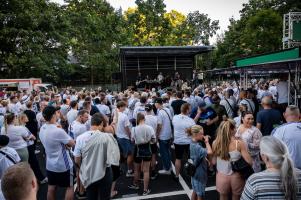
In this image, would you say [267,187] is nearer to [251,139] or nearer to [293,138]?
[293,138]

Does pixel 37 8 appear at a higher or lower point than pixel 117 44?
higher

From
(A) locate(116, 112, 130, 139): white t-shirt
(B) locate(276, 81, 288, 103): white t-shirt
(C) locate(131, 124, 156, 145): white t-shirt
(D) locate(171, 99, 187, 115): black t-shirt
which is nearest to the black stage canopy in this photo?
(B) locate(276, 81, 288, 103): white t-shirt

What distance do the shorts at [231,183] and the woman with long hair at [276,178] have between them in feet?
5.44

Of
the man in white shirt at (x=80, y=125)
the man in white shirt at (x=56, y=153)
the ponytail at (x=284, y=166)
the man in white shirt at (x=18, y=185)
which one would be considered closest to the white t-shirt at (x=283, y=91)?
the man in white shirt at (x=80, y=125)

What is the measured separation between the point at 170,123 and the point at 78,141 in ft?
9.35

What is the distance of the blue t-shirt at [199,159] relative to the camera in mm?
4340

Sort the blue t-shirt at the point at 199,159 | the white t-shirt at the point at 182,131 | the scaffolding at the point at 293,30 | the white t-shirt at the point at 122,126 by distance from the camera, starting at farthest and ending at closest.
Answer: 1. the scaffolding at the point at 293,30
2. the white t-shirt at the point at 122,126
3. the white t-shirt at the point at 182,131
4. the blue t-shirt at the point at 199,159

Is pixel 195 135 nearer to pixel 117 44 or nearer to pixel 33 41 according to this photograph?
pixel 33 41

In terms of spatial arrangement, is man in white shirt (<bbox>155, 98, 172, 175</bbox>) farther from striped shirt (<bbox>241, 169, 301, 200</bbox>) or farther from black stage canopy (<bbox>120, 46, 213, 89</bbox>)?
black stage canopy (<bbox>120, 46, 213, 89</bbox>)

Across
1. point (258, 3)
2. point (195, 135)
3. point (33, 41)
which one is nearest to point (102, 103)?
point (195, 135)

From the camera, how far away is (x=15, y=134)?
5.49 meters

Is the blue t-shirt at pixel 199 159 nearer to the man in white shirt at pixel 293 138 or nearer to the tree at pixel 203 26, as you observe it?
the man in white shirt at pixel 293 138

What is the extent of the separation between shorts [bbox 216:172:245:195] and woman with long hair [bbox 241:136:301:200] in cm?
166

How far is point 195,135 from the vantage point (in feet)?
14.3
